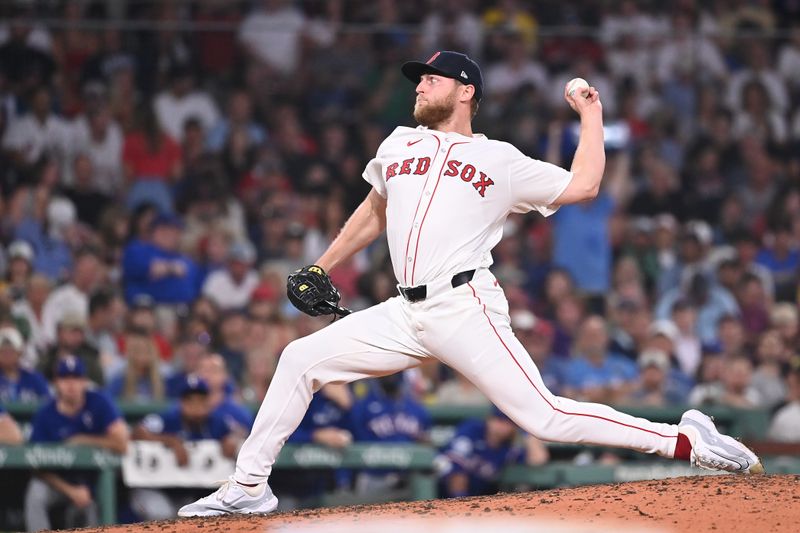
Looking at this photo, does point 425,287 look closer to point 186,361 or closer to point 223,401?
point 223,401

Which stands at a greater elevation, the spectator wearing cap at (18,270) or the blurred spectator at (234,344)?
the spectator wearing cap at (18,270)

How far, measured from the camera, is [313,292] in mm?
5094

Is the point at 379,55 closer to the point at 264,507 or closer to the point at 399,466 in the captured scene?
the point at 399,466

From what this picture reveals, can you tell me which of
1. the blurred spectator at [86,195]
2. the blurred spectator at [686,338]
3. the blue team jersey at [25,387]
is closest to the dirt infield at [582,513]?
the blue team jersey at [25,387]

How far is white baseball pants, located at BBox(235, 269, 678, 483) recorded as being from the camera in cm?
480

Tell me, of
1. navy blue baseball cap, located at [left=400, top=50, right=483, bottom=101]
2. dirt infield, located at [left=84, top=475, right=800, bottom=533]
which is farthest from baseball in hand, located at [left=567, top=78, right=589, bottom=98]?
dirt infield, located at [left=84, top=475, right=800, bottom=533]

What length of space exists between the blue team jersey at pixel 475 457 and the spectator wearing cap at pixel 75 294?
280cm

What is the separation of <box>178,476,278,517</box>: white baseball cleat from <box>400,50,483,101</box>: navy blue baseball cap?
165 centimetres

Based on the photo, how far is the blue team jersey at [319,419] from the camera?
7.70 meters

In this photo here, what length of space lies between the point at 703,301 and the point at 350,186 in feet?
9.21

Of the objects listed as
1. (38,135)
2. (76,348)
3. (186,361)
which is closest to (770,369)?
(186,361)

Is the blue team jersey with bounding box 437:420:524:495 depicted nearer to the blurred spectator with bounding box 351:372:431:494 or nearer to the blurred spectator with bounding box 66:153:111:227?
the blurred spectator with bounding box 351:372:431:494

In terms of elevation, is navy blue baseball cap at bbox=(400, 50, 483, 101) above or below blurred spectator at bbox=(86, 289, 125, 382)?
above

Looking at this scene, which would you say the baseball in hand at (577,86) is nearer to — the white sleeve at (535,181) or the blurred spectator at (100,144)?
the white sleeve at (535,181)
